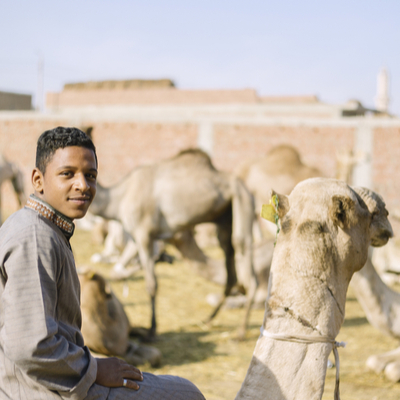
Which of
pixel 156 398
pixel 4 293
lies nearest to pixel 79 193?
pixel 4 293

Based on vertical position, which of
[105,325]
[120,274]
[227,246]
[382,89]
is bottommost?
[120,274]

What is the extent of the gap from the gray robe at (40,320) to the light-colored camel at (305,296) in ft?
1.72

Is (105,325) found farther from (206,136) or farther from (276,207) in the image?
(206,136)

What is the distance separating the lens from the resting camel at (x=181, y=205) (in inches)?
255

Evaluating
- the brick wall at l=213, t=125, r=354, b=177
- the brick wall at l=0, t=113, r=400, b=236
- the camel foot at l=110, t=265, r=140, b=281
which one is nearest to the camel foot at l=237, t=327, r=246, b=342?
the camel foot at l=110, t=265, r=140, b=281

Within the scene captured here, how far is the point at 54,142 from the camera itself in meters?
1.86

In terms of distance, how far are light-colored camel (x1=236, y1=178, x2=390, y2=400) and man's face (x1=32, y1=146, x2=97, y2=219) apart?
838 mm

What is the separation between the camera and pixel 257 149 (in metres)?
14.2

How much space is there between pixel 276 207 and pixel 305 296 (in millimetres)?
391

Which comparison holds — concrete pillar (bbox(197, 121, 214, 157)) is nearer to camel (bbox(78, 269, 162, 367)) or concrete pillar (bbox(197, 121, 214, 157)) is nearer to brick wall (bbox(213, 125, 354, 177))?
brick wall (bbox(213, 125, 354, 177))

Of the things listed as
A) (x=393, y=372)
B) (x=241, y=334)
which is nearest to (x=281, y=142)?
(x=241, y=334)

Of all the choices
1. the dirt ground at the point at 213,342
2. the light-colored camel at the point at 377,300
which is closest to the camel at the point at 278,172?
the dirt ground at the point at 213,342

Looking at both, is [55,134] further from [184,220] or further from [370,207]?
[184,220]

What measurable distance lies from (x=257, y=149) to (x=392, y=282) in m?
6.17
